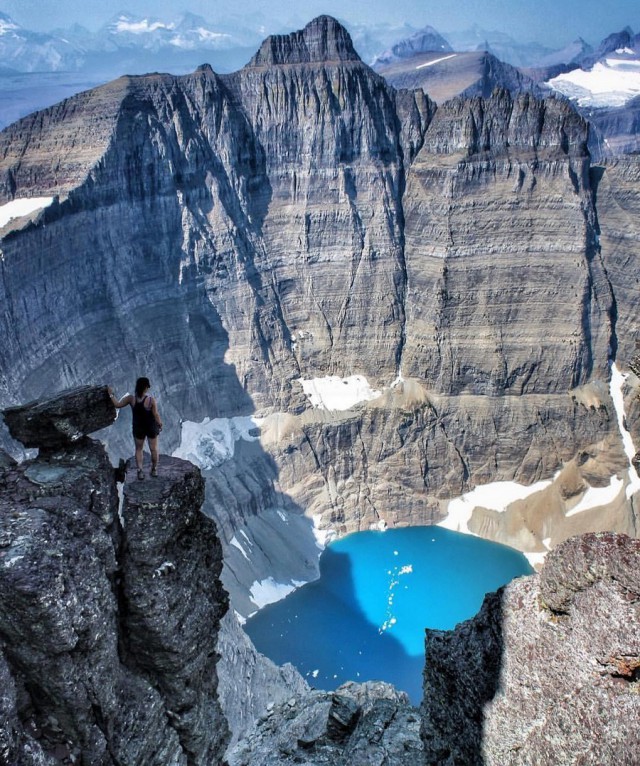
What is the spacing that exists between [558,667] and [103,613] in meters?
Result: 11.0

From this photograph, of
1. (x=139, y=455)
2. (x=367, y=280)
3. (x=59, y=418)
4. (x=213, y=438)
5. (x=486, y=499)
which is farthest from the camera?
(x=367, y=280)

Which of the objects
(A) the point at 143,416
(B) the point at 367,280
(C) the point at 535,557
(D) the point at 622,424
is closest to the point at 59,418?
(A) the point at 143,416

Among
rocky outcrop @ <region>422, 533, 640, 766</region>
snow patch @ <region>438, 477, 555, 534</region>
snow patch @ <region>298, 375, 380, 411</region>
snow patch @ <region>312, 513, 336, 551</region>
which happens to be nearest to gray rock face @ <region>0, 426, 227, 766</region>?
rocky outcrop @ <region>422, 533, 640, 766</region>

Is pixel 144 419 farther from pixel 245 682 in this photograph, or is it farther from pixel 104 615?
pixel 245 682

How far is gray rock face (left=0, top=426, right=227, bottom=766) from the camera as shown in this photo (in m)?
13.4

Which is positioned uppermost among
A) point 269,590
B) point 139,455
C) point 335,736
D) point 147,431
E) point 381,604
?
point 147,431

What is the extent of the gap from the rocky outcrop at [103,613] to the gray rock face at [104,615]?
3 centimetres

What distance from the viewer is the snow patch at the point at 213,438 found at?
Result: 6212 centimetres

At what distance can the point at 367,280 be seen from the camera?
70938 mm

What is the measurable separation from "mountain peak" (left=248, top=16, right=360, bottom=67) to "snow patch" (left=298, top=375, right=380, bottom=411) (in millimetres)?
33739

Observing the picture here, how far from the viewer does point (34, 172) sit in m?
54.0

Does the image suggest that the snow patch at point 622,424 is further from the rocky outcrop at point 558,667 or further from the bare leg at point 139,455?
the bare leg at point 139,455

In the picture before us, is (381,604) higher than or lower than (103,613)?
lower

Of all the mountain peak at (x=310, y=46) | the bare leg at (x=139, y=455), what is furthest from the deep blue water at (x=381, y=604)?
the mountain peak at (x=310, y=46)
